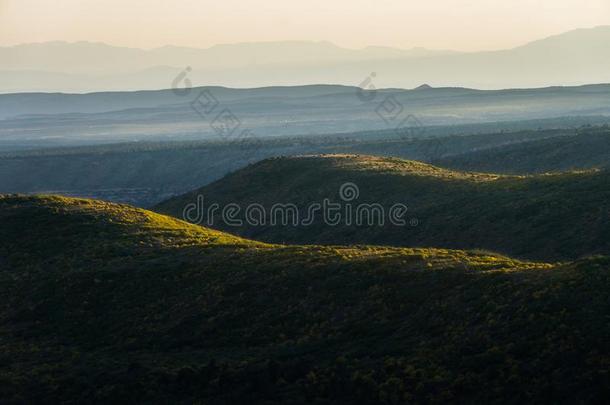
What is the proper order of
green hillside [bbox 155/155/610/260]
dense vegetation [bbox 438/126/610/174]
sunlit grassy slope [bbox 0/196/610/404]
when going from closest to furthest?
sunlit grassy slope [bbox 0/196/610/404]
green hillside [bbox 155/155/610/260]
dense vegetation [bbox 438/126/610/174]

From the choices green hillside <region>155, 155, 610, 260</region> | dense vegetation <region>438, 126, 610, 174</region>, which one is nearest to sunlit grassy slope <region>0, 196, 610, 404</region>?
green hillside <region>155, 155, 610, 260</region>

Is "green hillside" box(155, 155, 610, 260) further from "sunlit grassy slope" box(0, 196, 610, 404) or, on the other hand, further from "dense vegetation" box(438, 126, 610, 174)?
"dense vegetation" box(438, 126, 610, 174)

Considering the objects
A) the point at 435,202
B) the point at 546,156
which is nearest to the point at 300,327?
the point at 435,202

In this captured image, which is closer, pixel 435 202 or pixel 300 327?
pixel 300 327

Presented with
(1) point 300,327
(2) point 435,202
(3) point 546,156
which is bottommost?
(1) point 300,327

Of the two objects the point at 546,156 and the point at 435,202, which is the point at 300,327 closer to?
the point at 435,202

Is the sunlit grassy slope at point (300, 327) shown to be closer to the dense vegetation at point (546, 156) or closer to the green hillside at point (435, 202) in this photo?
the green hillside at point (435, 202)

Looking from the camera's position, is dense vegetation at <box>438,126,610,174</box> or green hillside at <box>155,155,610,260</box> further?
dense vegetation at <box>438,126,610,174</box>
